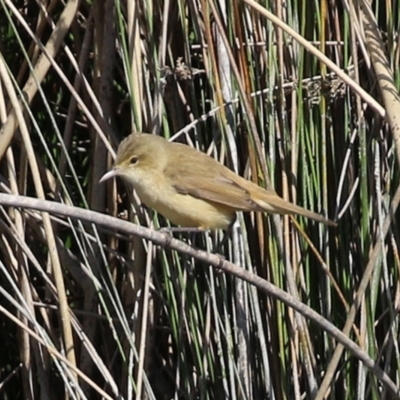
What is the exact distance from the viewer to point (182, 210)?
257 centimetres

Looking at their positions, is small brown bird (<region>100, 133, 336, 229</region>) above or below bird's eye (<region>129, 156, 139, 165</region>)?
below

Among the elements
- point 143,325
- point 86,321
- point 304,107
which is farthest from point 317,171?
point 86,321

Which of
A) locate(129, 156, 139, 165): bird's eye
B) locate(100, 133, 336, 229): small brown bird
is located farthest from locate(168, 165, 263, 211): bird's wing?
locate(129, 156, 139, 165): bird's eye

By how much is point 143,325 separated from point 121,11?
34.5 inches

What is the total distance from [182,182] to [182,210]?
117 mm

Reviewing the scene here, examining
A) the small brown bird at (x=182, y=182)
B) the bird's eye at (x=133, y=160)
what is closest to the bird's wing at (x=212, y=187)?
the small brown bird at (x=182, y=182)

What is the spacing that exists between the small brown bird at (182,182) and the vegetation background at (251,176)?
7 cm

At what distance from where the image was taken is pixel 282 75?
2525 millimetres

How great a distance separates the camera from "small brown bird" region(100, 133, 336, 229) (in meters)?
2.53

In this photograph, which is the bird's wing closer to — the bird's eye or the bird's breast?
the bird's breast

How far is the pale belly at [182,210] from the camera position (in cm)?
255

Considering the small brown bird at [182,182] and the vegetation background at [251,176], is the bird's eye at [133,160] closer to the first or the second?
the small brown bird at [182,182]

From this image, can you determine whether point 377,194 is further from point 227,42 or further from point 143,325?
point 143,325

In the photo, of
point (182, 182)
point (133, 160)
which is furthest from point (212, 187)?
point (133, 160)
